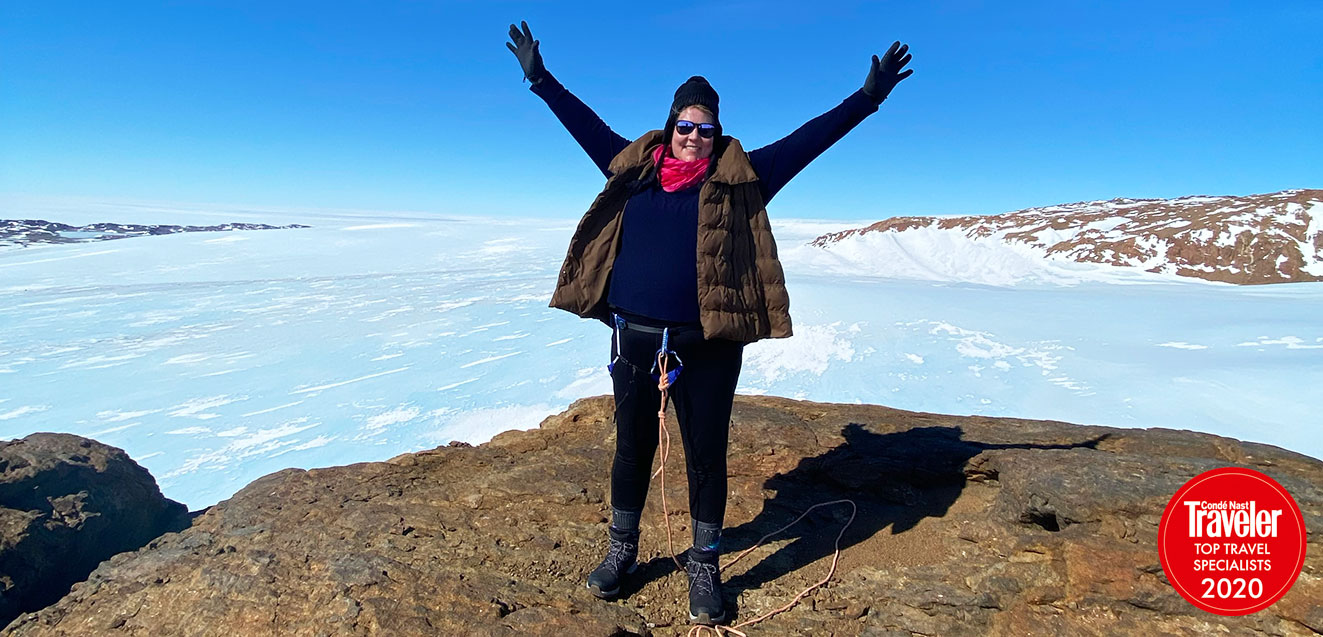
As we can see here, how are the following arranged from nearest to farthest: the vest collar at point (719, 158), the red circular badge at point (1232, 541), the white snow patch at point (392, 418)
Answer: the red circular badge at point (1232, 541) < the vest collar at point (719, 158) < the white snow patch at point (392, 418)

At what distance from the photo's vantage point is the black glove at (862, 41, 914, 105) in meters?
2.01

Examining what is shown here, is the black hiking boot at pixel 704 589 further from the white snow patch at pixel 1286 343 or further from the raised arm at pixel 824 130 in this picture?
the white snow patch at pixel 1286 343

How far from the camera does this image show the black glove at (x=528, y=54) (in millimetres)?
2244

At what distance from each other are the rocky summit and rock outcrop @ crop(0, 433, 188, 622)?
24.6 inches

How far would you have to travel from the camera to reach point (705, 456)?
2131 mm

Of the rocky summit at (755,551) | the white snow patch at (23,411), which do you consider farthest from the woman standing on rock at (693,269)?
the white snow patch at (23,411)

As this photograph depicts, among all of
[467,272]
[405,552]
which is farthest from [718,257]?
[467,272]

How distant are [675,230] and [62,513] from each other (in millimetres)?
3433

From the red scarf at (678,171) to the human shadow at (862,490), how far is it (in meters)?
1.58

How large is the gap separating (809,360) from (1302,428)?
5481mm

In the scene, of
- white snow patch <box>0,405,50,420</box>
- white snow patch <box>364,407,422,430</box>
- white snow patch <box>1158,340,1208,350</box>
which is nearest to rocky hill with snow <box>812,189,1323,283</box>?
white snow patch <box>1158,340,1208,350</box>

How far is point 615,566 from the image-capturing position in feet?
7.34

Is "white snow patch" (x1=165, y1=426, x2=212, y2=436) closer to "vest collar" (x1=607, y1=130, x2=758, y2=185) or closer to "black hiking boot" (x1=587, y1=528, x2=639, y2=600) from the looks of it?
"black hiking boot" (x1=587, y1=528, x2=639, y2=600)

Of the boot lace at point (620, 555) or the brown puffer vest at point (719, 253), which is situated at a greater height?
the brown puffer vest at point (719, 253)
